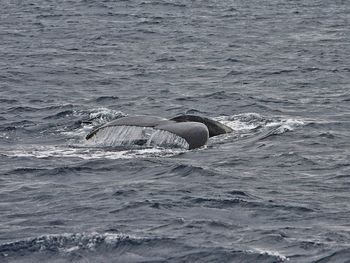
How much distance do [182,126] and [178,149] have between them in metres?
0.60

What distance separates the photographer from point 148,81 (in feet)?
118

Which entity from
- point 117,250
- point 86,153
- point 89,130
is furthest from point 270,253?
point 89,130

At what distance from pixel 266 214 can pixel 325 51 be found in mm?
24741

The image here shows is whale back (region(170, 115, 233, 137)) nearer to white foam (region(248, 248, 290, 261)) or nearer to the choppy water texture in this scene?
the choppy water texture

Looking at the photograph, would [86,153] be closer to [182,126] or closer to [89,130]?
[182,126]

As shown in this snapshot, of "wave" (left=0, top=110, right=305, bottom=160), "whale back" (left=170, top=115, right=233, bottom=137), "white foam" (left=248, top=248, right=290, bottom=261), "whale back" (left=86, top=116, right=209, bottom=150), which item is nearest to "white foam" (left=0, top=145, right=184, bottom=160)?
"wave" (left=0, top=110, right=305, bottom=160)

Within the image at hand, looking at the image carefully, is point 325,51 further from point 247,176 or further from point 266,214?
point 266,214

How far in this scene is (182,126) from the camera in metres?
23.8

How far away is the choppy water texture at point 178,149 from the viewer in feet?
55.5

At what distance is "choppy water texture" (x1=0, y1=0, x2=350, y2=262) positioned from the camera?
1692 cm

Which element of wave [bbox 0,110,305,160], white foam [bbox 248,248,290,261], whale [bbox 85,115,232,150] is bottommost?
wave [bbox 0,110,305,160]

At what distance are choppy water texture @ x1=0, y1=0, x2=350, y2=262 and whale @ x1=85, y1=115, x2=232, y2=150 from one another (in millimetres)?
445

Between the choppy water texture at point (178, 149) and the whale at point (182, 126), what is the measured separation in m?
0.45

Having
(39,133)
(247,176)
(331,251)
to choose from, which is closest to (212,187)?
(247,176)
